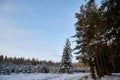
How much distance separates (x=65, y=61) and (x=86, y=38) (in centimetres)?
3468

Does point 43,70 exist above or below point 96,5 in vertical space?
below

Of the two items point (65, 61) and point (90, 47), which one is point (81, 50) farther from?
point (65, 61)

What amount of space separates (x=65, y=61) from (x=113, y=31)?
47.6 metres

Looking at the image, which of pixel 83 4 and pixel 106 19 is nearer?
pixel 106 19

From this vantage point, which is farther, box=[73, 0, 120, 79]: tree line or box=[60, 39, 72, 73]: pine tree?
box=[60, 39, 72, 73]: pine tree

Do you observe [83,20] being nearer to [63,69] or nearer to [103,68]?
[103,68]

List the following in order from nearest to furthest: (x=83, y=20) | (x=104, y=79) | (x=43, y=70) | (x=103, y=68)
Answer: (x=104, y=79) < (x=103, y=68) < (x=83, y=20) < (x=43, y=70)

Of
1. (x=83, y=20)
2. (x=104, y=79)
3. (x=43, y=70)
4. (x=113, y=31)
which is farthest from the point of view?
(x=43, y=70)

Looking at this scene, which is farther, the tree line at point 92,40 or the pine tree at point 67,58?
the pine tree at point 67,58

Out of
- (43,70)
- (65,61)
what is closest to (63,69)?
(65,61)

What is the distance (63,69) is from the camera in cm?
6425

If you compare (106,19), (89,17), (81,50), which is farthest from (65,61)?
(106,19)

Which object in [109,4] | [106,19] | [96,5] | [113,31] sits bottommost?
[113,31]

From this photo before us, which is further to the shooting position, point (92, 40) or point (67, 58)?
point (67, 58)
